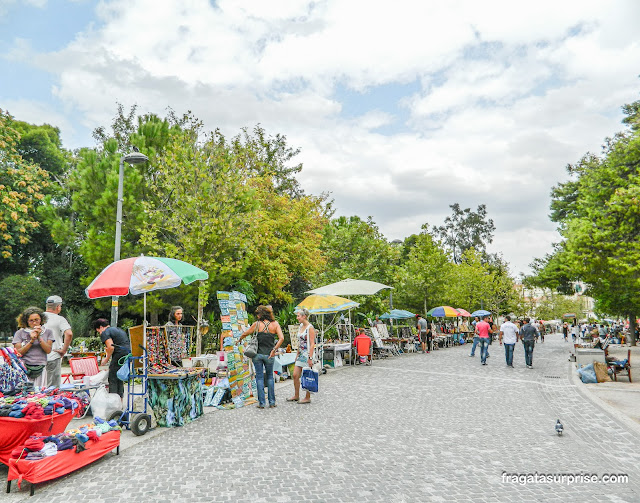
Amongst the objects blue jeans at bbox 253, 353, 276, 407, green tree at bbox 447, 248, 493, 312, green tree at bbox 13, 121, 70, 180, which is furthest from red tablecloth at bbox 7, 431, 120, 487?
green tree at bbox 447, 248, 493, 312

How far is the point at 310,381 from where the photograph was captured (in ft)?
29.3

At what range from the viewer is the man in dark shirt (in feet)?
24.1

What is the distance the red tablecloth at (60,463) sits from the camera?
15.3 feet

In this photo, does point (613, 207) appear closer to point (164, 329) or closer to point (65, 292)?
point (164, 329)

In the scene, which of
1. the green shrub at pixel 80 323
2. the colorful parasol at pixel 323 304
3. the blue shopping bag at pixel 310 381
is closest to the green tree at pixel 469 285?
the colorful parasol at pixel 323 304

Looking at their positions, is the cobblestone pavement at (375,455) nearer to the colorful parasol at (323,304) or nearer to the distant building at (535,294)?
the colorful parasol at (323,304)

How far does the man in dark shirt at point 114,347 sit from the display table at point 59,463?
73.0 inches

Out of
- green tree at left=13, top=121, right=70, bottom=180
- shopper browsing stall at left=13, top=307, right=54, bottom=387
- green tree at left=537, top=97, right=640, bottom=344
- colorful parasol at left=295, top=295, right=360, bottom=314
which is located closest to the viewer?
shopper browsing stall at left=13, top=307, right=54, bottom=387

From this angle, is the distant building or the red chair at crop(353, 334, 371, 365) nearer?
the red chair at crop(353, 334, 371, 365)

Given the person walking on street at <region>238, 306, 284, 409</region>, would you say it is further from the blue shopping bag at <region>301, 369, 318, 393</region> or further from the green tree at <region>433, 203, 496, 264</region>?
the green tree at <region>433, 203, 496, 264</region>

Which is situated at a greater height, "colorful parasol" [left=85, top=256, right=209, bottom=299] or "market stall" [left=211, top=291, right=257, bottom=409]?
"colorful parasol" [left=85, top=256, right=209, bottom=299]

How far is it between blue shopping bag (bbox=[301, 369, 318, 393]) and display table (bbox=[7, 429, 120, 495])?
12.8 ft

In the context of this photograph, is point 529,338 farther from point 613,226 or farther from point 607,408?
point 607,408

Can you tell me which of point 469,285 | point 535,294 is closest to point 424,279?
point 469,285
